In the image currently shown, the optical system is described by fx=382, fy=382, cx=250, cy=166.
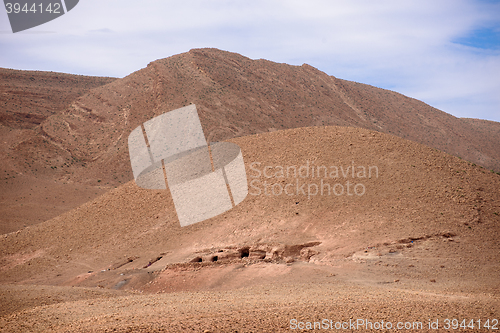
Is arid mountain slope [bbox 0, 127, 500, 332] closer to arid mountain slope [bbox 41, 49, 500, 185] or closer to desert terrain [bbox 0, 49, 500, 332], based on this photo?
desert terrain [bbox 0, 49, 500, 332]

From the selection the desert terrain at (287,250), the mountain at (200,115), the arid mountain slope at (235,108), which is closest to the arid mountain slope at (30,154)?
the mountain at (200,115)

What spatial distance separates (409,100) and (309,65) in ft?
63.5

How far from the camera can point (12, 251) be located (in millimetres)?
19688

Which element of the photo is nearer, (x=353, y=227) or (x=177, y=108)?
(x=353, y=227)

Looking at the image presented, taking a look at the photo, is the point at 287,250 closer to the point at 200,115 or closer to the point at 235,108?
the point at 200,115

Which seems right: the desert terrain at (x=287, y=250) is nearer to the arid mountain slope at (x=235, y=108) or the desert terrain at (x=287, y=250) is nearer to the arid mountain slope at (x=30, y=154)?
the arid mountain slope at (x=30, y=154)

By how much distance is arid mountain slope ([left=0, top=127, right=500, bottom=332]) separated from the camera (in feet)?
25.6

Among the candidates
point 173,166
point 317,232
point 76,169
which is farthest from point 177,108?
point 317,232

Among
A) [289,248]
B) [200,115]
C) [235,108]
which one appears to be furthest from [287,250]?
[235,108]

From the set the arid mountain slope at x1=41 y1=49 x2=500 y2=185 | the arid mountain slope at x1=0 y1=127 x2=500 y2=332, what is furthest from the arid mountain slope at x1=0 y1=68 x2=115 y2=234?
the arid mountain slope at x1=0 y1=127 x2=500 y2=332

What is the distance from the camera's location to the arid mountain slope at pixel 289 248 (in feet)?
25.6

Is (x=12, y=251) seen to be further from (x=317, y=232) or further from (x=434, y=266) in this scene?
(x=434, y=266)

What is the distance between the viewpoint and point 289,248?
14484mm

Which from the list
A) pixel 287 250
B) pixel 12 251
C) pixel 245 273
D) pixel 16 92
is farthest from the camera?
pixel 16 92
